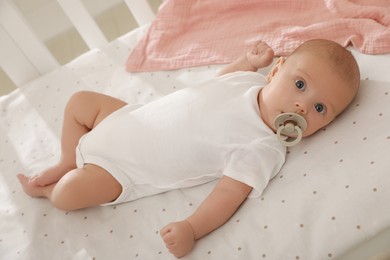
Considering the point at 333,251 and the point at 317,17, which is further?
the point at 317,17

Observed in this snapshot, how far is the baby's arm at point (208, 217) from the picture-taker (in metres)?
0.79

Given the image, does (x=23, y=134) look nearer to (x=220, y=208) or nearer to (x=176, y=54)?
(x=176, y=54)

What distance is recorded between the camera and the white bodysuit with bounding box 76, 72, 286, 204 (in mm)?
873

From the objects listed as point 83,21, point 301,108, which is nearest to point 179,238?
point 301,108

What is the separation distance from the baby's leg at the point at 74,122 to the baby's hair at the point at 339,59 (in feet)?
1.63

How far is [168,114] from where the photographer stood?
96 cm

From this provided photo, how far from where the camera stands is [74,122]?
1040 millimetres

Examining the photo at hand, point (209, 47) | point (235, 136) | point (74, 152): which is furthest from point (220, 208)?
point (209, 47)

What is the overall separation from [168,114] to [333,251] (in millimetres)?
438

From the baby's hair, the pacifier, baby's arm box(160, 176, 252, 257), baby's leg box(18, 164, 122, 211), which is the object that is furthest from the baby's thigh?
the baby's hair

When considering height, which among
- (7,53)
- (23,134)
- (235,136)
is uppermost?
(7,53)

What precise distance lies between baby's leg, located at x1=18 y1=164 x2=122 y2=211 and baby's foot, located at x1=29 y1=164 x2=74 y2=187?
0.05 meters

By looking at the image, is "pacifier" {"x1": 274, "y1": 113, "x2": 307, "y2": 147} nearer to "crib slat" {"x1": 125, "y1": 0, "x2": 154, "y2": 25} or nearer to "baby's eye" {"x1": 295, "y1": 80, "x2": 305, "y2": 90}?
"baby's eye" {"x1": 295, "y1": 80, "x2": 305, "y2": 90}

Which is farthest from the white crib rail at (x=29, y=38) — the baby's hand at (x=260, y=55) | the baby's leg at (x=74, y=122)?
the baby's hand at (x=260, y=55)
